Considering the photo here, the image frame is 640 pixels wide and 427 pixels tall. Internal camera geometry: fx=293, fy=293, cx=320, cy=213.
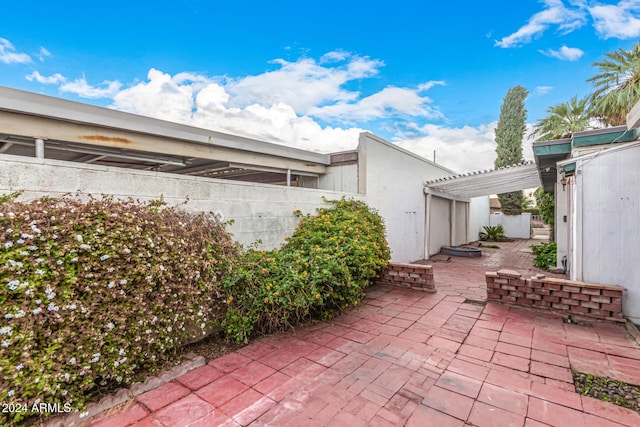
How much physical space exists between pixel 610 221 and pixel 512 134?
22.6 m

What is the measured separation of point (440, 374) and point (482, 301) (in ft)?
11.5

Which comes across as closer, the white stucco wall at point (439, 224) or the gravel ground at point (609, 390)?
the gravel ground at point (609, 390)

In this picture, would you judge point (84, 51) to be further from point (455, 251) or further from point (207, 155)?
point (455, 251)

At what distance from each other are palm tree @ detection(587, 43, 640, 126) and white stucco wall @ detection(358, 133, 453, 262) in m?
7.85

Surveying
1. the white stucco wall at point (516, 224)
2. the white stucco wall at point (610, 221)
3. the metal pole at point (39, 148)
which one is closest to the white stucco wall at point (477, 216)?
the white stucco wall at point (516, 224)

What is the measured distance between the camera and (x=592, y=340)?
438 centimetres

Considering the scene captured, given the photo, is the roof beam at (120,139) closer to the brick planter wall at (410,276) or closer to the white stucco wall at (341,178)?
the white stucco wall at (341,178)

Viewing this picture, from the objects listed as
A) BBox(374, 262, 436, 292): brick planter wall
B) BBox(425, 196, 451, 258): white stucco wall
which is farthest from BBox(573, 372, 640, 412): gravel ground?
BBox(425, 196, 451, 258): white stucco wall

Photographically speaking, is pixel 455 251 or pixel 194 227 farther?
pixel 455 251

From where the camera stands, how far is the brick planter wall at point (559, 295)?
198 inches

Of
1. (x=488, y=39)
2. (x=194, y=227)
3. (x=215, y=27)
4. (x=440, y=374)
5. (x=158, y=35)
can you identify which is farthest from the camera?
(x=488, y=39)

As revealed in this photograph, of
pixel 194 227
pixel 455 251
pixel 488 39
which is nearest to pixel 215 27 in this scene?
pixel 194 227

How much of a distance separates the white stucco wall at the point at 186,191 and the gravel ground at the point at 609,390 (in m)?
4.96

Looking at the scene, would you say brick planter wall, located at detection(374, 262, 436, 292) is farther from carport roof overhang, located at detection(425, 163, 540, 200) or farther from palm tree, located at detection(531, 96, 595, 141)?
palm tree, located at detection(531, 96, 595, 141)
